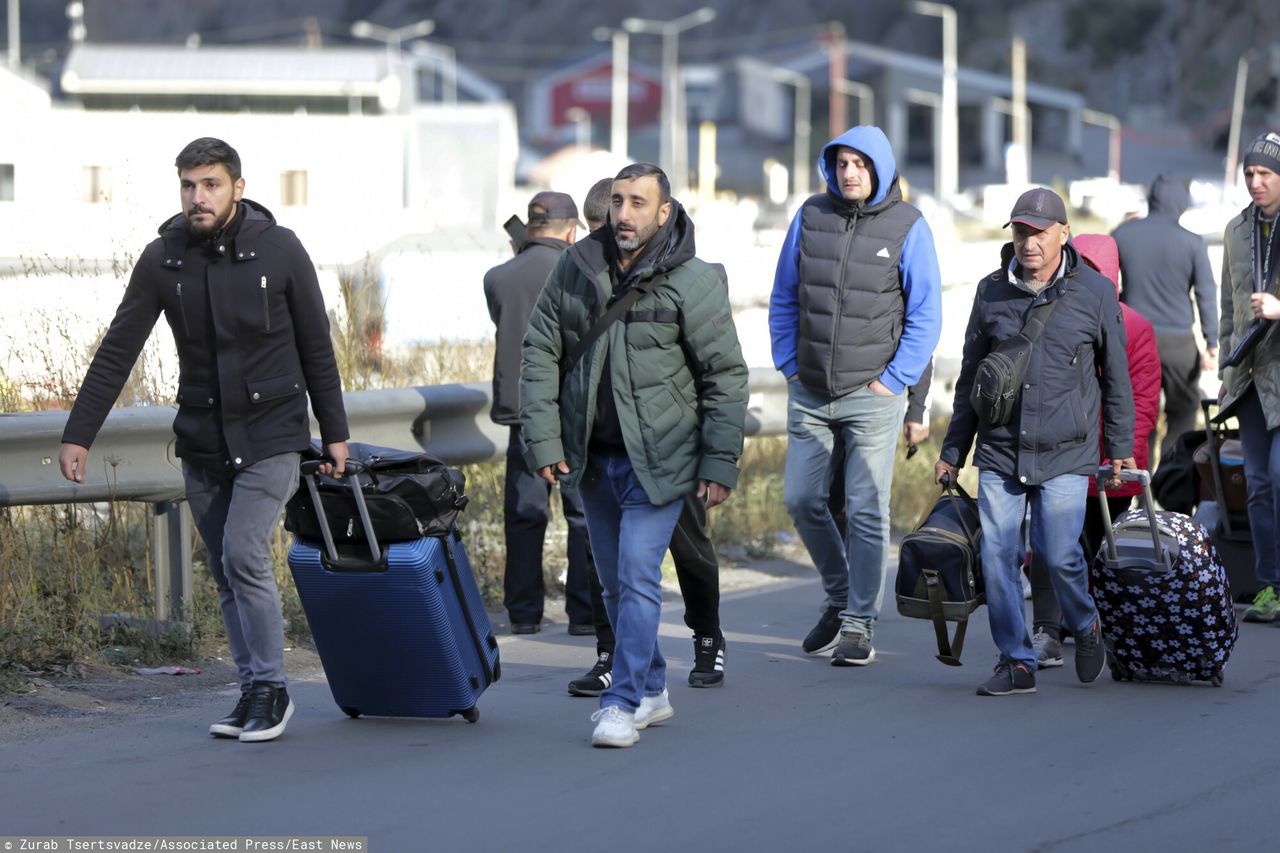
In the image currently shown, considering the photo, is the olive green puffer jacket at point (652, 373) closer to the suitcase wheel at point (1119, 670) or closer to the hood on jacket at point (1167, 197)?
the suitcase wheel at point (1119, 670)

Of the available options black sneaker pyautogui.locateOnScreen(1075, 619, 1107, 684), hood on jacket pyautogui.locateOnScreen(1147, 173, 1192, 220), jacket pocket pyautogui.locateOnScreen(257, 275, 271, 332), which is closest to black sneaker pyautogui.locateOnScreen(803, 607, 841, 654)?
black sneaker pyautogui.locateOnScreen(1075, 619, 1107, 684)

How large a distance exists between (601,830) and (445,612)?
4.39 feet

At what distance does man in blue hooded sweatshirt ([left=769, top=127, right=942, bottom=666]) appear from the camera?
769 centimetres

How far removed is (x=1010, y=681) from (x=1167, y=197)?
4.71 m

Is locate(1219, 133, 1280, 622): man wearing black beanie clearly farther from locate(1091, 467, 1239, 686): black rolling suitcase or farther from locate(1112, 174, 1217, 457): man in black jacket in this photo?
locate(1112, 174, 1217, 457): man in black jacket

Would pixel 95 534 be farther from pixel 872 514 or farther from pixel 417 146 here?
pixel 417 146

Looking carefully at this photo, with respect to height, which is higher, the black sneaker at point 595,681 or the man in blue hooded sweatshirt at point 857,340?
the man in blue hooded sweatshirt at point 857,340

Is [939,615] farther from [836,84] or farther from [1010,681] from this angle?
[836,84]

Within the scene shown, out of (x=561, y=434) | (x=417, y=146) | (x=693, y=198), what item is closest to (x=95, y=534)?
(x=561, y=434)

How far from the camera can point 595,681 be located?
282 inches

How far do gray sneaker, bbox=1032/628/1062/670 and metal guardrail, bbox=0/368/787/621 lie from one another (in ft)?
9.81

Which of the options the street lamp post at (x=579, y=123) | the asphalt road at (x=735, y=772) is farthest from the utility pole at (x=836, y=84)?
the asphalt road at (x=735, y=772)

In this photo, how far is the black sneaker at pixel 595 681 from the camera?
7.14 metres

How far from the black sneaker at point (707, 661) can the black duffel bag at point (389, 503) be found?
1.31 m
